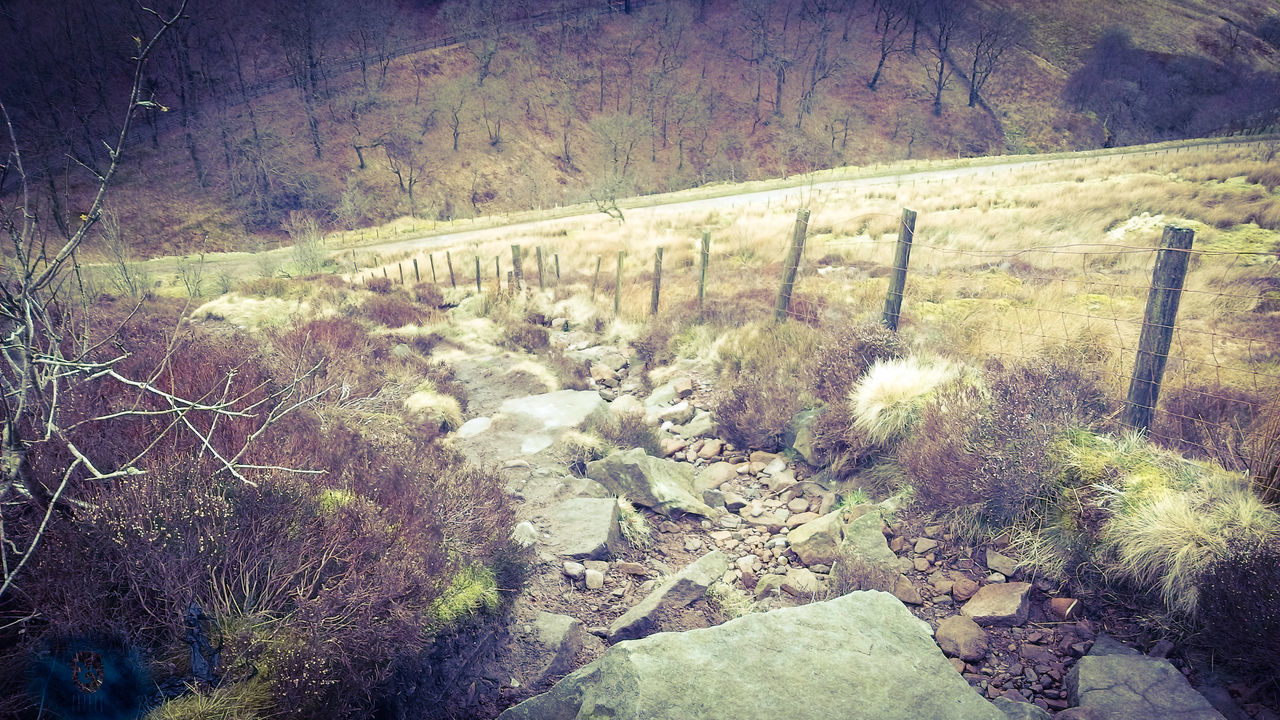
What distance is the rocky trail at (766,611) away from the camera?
287cm

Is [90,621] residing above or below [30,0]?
below

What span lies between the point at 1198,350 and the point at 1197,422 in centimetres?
214

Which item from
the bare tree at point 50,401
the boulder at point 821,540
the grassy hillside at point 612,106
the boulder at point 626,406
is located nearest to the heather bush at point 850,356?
the boulder at point 821,540

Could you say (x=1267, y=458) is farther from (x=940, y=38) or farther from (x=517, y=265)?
(x=940, y=38)

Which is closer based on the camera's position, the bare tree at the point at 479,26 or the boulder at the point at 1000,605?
the boulder at the point at 1000,605

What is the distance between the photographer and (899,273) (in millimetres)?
6727

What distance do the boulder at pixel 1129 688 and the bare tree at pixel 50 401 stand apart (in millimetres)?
4012

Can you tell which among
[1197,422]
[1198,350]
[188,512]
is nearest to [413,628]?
[188,512]

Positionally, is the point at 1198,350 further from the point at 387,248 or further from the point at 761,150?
the point at 761,150

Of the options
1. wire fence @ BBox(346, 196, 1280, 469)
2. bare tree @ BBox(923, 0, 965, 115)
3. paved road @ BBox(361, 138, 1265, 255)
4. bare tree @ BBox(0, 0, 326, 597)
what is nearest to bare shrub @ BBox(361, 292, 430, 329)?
wire fence @ BBox(346, 196, 1280, 469)

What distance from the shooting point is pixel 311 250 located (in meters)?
22.9

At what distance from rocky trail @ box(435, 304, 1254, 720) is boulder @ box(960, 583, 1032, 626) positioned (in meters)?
0.01

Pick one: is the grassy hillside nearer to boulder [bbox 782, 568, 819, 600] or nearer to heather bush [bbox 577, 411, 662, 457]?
heather bush [bbox 577, 411, 662, 457]

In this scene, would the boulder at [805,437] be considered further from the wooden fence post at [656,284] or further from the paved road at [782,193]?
the paved road at [782,193]
